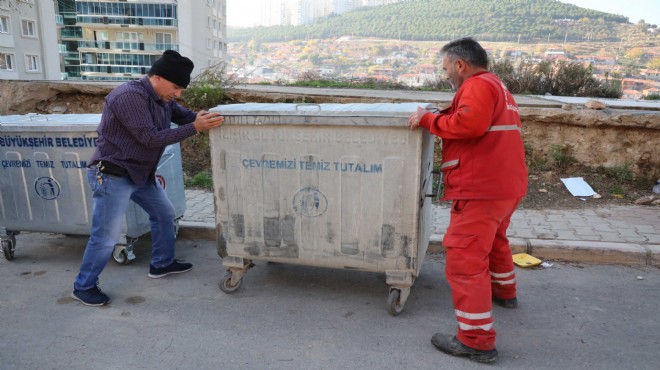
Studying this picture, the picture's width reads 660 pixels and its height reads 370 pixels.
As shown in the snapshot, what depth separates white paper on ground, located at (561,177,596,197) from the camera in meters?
6.04

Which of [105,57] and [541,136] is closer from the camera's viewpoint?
[541,136]

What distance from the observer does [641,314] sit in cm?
340

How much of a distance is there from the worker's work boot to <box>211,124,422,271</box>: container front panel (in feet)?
1.80

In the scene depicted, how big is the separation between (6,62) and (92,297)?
5087 cm

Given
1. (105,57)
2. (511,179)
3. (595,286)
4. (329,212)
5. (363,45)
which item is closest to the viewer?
(511,179)

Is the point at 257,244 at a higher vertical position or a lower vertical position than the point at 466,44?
lower

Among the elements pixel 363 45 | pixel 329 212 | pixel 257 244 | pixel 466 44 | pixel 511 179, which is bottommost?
pixel 257 244

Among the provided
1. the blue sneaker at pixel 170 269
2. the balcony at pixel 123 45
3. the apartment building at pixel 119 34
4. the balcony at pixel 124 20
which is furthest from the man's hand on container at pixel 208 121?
the balcony at pixel 124 20

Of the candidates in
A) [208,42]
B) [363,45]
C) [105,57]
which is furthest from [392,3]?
[105,57]

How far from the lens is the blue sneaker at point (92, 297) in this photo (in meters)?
3.55

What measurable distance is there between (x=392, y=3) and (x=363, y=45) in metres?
18.5

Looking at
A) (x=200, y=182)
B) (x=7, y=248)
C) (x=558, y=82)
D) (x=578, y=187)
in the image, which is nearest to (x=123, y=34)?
(x=558, y=82)

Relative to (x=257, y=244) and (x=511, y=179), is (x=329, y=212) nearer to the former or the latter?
(x=257, y=244)

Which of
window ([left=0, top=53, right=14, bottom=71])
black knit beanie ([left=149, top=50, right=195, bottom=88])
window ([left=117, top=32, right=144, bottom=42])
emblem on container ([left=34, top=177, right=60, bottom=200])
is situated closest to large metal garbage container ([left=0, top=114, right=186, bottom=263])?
emblem on container ([left=34, top=177, right=60, bottom=200])
